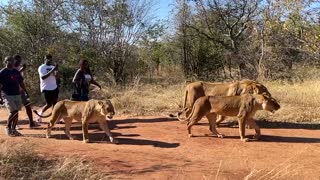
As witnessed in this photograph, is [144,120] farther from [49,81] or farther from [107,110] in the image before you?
[107,110]

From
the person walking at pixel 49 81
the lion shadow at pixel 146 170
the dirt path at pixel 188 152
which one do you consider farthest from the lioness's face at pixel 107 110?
the person walking at pixel 49 81

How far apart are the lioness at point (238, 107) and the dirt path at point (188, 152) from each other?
0.40m

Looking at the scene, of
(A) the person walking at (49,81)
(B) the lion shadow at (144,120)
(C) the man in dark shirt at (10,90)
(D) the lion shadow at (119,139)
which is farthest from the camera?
(B) the lion shadow at (144,120)

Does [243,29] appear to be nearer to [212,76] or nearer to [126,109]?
[212,76]

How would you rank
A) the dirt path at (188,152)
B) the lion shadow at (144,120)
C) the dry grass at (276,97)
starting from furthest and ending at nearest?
the dry grass at (276,97) < the lion shadow at (144,120) < the dirt path at (188,152)

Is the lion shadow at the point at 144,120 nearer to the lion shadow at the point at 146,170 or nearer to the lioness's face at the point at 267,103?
the lioness's face at the point at 267,103

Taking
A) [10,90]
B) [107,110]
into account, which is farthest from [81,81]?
[107,110]

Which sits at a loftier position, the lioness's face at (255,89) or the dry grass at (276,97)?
the lioness's face at (255,89)

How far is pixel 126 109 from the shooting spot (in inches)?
544

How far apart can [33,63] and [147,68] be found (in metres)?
7.02

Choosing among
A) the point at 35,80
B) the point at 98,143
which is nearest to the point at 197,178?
the point at 98,143

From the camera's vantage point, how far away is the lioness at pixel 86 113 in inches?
362

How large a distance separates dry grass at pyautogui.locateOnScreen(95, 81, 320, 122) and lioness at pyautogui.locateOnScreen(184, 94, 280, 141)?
2.44m

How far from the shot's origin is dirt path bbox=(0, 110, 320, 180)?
23.5 ft
